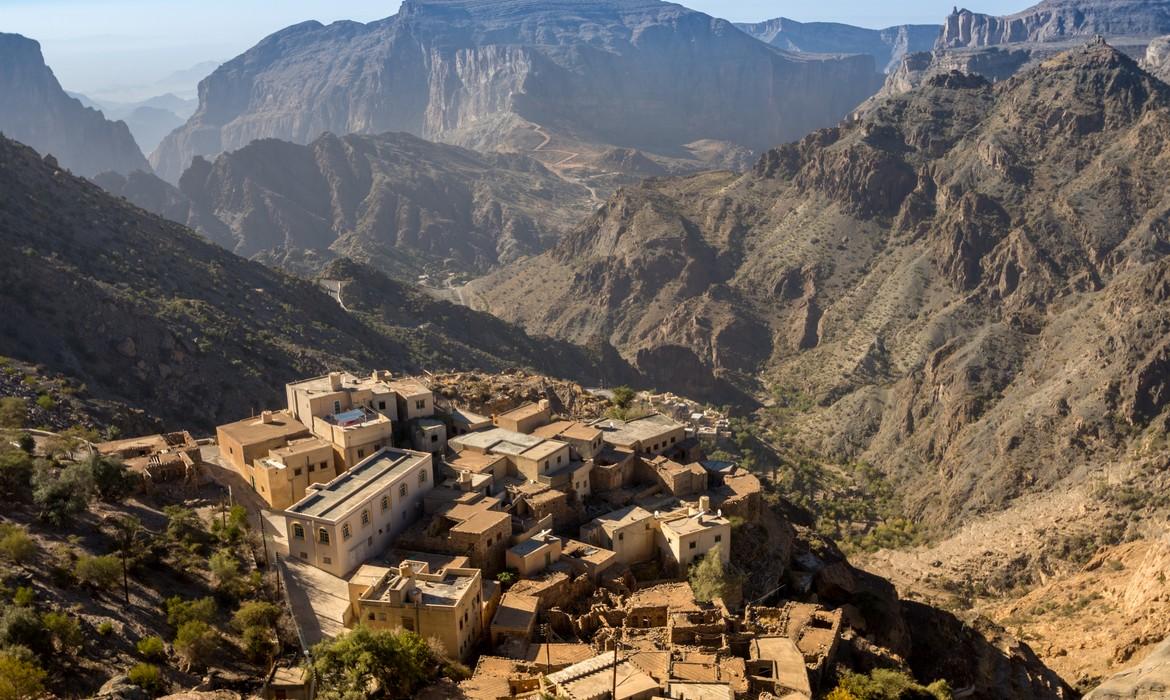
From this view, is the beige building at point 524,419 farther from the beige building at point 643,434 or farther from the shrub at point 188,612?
the shrub at point 188,612

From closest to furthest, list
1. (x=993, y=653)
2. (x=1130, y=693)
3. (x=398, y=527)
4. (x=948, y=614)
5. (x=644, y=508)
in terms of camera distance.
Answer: (x=1130, y=693) < (x=398, y=527) < (x=644, y=508) < (x=993, y=653) < (x=948, y=614)

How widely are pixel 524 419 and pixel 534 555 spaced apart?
1405 centimetres

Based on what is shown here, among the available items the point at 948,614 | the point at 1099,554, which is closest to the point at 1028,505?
the point at 1099,554

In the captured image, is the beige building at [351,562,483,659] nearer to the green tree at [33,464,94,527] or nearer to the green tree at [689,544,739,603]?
the green tree at [689,544,739,603]

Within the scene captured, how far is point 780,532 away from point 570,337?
10570 centimetres

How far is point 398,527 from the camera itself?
144 feet

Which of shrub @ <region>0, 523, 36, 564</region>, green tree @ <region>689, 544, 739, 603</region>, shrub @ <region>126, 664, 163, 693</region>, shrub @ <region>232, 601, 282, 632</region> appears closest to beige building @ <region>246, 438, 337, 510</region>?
shrub @ <region>232, 601, 282, 632</region>

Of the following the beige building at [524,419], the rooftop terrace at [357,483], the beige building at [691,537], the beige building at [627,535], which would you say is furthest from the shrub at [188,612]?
the beige building at [524,419]

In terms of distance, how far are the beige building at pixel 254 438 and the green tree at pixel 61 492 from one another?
8.60 metres

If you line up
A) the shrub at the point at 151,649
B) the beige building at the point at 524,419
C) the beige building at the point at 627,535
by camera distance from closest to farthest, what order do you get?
the shrub at the point at 151,649, the beige building at the point at 627,535, the beige building at the point at 524,419

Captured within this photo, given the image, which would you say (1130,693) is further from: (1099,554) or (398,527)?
(1099,554)

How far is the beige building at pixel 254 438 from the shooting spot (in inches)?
1902

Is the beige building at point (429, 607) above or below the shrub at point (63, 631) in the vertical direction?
below

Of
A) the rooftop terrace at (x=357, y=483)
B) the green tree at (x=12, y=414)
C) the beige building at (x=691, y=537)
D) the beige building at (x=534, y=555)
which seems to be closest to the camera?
the rooftop terrace at (x=357, y=483)
